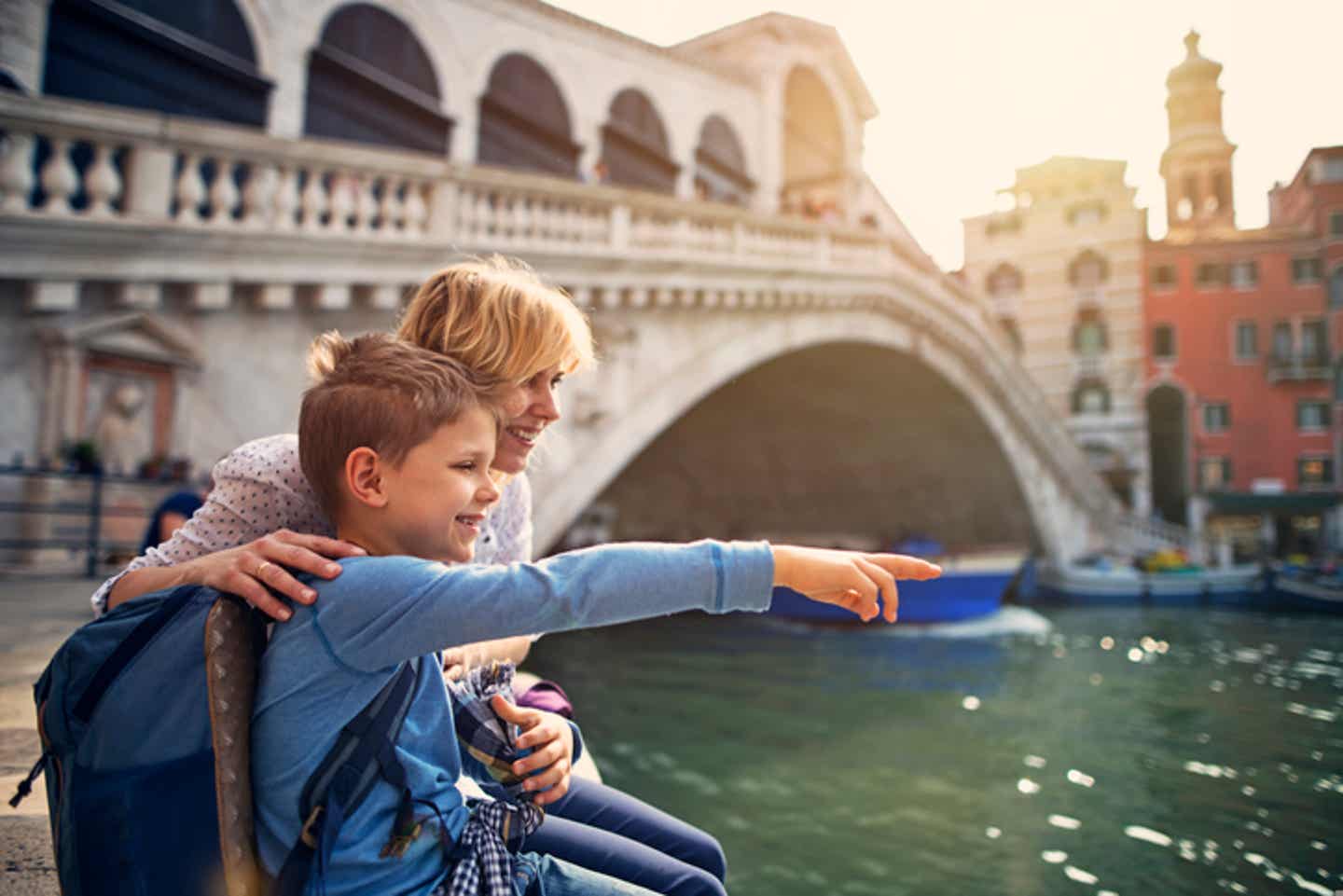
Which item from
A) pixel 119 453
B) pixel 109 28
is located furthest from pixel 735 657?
pixel 109 28

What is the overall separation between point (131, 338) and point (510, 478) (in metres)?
3.88

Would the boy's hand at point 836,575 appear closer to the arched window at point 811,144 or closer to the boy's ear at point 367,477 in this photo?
the boy's ear at point 367,477

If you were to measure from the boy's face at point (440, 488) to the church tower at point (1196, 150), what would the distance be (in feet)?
90.0

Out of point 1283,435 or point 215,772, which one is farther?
point 1283,435

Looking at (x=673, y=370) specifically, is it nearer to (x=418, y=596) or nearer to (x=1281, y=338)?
(x=418, y=596)

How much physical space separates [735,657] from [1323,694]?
5.44 meters

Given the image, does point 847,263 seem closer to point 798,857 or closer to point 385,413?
point 798,857

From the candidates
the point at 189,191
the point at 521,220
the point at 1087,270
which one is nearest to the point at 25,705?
the point at 189,191

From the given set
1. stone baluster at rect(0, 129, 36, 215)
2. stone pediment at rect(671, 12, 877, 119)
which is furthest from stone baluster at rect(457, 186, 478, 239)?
stone pediment at rect(671, 12, 877, 119)

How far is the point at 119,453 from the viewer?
178 inches

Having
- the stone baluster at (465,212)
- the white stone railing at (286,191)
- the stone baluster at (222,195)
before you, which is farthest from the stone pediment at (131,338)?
the stone baluster at (465,212)

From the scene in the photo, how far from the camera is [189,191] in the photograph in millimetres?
4324

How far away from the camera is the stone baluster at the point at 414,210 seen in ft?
17.3

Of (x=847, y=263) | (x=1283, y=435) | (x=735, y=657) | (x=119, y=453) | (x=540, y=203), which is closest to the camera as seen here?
(x=119, y=453)
